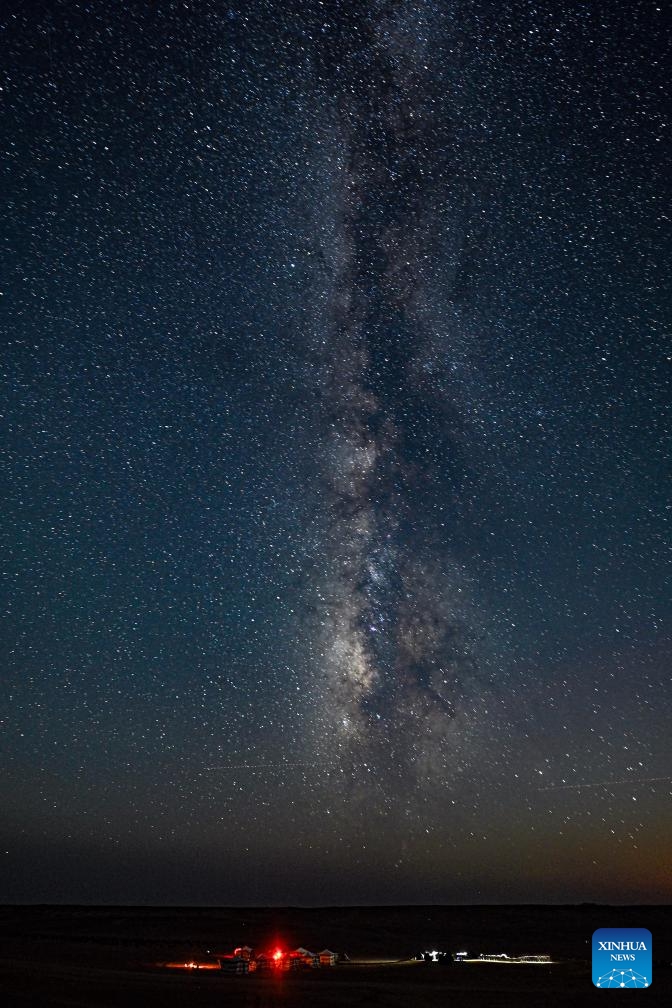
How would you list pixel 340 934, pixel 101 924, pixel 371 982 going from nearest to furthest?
pixel 371 982 → pixel 340 934 → pixel 101 924

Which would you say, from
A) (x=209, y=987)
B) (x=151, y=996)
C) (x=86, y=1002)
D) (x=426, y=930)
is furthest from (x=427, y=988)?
(x=426, y=930)

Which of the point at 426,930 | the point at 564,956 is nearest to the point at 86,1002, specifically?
the point at 564,956

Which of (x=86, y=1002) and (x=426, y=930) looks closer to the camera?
(x=86, y=1002)

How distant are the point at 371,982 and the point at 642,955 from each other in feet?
101

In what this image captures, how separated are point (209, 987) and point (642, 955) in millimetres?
27436

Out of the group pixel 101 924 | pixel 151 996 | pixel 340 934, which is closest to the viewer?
pixel 151 996

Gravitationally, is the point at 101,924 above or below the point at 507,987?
above

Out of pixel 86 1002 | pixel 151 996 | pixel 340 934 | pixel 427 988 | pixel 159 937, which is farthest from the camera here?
pixel 340 934

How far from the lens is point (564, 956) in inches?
2083

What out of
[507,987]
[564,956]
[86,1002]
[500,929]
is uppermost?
[500,929]

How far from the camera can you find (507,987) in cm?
3406

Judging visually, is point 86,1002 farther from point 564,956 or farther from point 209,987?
point 564,956

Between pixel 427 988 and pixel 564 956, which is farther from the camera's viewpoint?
pixel 564 956

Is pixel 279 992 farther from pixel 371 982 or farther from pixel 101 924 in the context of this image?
pixel 101 924
